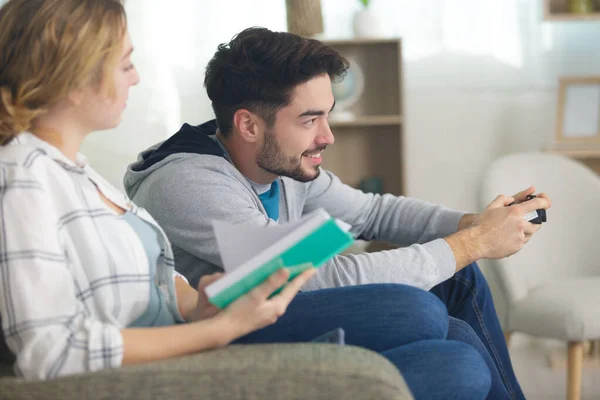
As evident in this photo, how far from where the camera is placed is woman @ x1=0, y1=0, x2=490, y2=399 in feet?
3.00

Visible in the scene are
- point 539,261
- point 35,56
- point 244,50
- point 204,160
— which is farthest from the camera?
point 539,261

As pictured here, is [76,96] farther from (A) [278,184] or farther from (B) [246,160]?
(A) [278,184]

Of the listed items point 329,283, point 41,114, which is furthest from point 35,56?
point 329,283

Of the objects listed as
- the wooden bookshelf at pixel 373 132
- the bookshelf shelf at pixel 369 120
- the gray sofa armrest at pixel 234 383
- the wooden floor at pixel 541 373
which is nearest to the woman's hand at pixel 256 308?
the gray sofa armrest at pixel 234 383

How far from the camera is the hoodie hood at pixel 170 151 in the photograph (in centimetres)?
161

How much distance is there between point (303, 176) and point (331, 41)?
57.4 inches

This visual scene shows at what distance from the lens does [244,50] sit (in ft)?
5.53

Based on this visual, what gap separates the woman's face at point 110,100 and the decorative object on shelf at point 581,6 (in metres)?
2.39

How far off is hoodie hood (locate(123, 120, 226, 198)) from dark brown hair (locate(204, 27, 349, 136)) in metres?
0.11

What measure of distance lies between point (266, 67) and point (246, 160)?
0.21 metres

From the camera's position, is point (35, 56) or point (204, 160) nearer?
point (35, 56)

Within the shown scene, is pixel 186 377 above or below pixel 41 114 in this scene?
below

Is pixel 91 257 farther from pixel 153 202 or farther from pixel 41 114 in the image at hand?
pixel 153 202

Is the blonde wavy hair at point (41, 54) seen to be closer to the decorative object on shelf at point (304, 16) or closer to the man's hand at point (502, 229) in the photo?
the man's hand at point (502, 229)
